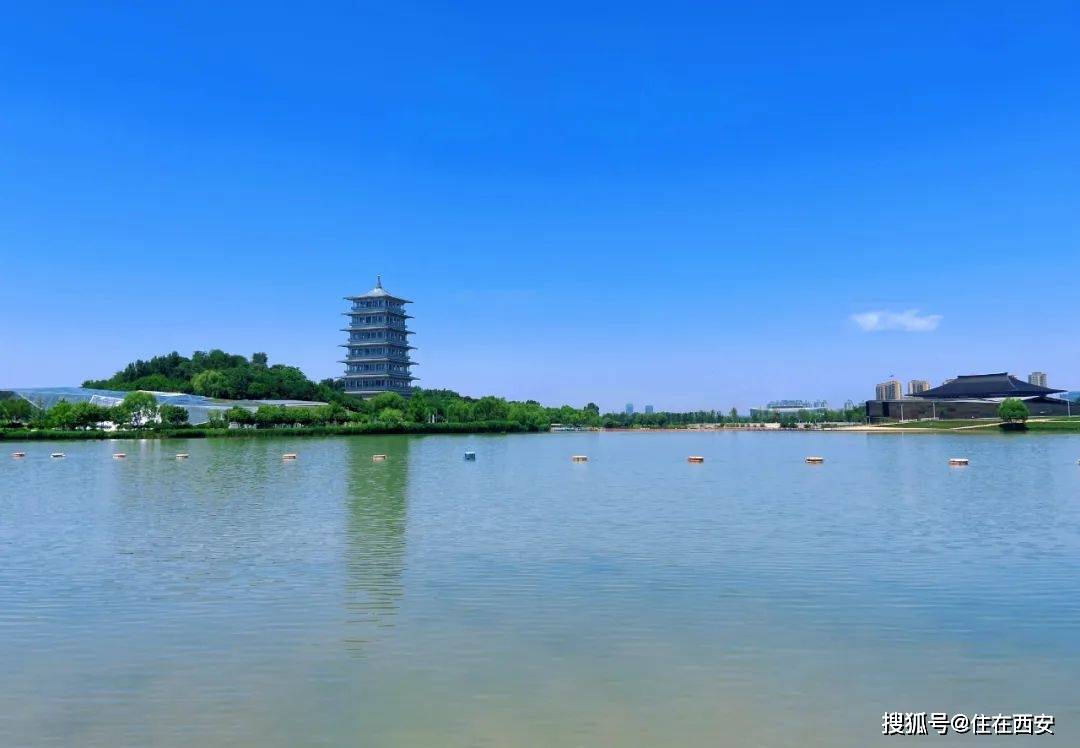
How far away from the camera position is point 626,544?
1653 cm

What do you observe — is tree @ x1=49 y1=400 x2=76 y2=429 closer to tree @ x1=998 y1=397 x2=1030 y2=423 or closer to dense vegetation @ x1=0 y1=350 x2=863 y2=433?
dense vegetation @ x1=0 y1=350 x2=863 y2=433

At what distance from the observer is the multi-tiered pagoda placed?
11162 cm

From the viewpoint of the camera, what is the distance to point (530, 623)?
1034cm

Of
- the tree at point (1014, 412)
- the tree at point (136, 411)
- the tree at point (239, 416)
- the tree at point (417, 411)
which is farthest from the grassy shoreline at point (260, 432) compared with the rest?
the tree at point (1014, 412)

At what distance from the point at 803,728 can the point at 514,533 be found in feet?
39.0

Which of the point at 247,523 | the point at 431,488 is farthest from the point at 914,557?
the point at 431,488

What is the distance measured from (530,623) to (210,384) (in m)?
Answer: 115

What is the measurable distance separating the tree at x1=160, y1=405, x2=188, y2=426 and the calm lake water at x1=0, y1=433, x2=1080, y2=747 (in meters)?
66.1

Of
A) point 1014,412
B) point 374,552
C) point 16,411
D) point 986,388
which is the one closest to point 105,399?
point 16,411

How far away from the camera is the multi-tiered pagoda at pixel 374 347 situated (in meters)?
112

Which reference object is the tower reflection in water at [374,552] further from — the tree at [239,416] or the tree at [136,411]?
the tree at [239,416]

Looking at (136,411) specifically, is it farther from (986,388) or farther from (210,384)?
(986,388)

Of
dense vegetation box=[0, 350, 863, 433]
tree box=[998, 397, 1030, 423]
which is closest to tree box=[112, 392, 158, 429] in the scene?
dense vegetation box=[0, 350, 863, 433]

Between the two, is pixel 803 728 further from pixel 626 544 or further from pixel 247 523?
pixel 247 523
